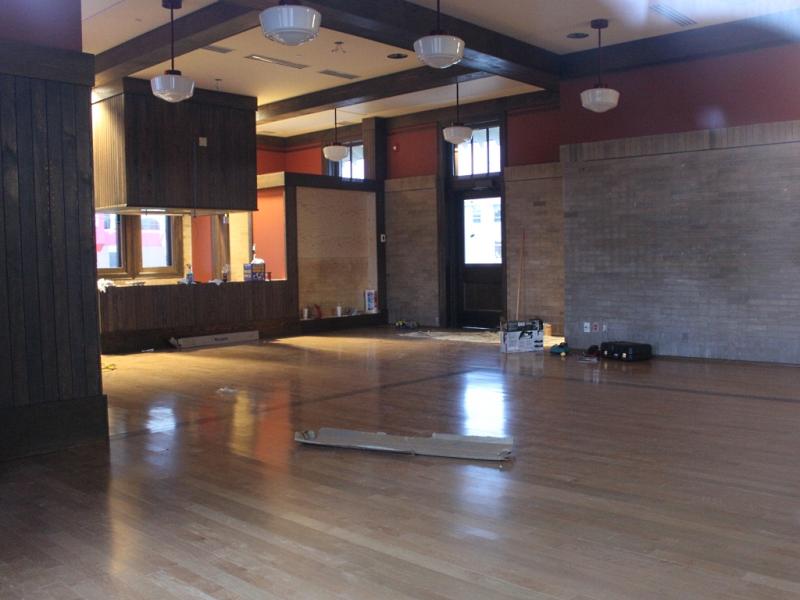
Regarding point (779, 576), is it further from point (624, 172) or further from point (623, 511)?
point (624, 172)

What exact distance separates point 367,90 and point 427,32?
10.2ft

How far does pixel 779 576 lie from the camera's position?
9.71 ft

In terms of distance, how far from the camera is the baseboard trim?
16.6 feet

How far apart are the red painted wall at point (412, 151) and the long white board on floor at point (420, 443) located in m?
8.40

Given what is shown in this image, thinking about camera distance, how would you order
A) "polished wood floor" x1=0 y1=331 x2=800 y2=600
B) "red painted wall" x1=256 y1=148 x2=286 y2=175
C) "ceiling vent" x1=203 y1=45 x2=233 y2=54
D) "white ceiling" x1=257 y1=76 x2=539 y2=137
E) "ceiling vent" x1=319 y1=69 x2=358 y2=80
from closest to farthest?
"polished wood floor" x1=0 y1=331 x2=800 y2=600, "ceiling vent" x1=203 y1=45 x2=233 y2=54, "ceiling vent" x1=319 y1=69 x2=358 y2=80, "white ceiling" x1=257 y1=76 x2=539 y2=137, "red painted wall" x1=256 y1=148 x2=286 y2=175

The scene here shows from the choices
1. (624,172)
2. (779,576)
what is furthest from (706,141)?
(779,576)

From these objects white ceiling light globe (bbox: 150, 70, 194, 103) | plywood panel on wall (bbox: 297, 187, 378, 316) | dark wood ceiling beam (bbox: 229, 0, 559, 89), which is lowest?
plywood panel on wall (bbox: 297, 187, 378, 316)

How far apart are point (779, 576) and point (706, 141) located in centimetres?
661

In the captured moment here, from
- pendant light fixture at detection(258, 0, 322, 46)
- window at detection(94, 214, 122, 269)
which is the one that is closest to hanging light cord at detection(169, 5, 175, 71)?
pendant light fixture at detection(258, 0, 322, 46)

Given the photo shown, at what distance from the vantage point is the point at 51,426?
5234mm

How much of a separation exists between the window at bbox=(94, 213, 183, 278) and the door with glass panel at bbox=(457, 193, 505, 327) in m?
5.01

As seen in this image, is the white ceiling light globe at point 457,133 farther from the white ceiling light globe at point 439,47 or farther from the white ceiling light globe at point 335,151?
the white ceiling light globe at point 439,47

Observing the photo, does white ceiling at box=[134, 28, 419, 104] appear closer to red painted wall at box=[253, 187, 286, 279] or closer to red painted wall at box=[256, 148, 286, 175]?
red painted wall at box=[253, 187, 286, 279]

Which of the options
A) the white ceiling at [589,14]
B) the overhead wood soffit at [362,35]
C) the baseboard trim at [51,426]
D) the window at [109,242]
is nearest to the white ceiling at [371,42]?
the white ceiling at [589,14]
